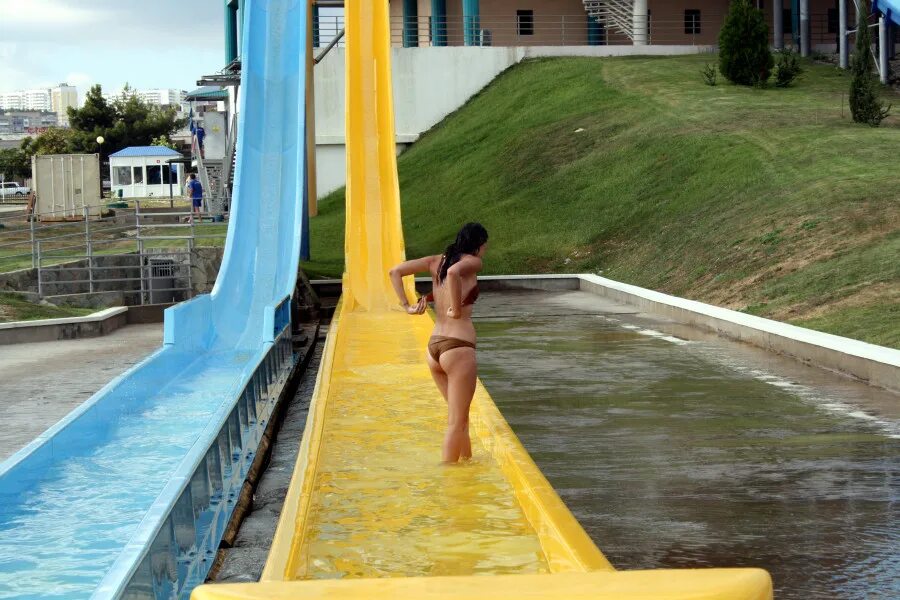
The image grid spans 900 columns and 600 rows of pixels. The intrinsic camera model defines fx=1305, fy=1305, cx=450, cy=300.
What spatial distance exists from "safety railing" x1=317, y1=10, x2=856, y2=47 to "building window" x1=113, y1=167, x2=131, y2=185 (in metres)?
29.6

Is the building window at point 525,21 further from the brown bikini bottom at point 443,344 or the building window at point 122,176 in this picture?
the brown bikini bottom at point 443,344

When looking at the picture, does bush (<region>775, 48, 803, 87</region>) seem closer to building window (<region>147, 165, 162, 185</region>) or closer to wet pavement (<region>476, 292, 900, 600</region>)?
wet pavement (<region>476, 292, 900, 600</region>)

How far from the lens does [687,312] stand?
15773mm

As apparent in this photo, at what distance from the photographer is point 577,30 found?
45812 millimetres

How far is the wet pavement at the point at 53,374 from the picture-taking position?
35.2ft

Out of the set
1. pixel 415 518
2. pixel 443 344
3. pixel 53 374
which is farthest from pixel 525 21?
pixel 415 518

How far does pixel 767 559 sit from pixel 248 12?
2062cm

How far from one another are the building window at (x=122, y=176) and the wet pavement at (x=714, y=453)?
61.4 meters

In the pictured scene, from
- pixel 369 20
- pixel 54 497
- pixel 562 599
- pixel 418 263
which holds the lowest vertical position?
pixel 54 497

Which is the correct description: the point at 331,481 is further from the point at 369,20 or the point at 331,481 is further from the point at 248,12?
the point at 248,12

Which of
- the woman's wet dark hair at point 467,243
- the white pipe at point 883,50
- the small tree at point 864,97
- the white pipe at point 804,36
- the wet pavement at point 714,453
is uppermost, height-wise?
the white pipe at point 804,36

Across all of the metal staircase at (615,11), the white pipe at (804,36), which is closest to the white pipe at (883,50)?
the white pipe at (804,36)

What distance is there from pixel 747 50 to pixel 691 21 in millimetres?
14514

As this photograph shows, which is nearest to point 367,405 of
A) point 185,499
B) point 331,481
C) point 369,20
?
point 331,481
